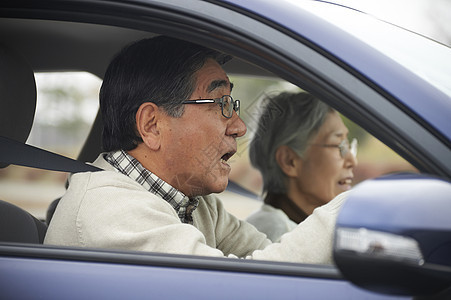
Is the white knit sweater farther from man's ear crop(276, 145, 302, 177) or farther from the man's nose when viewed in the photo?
man's ear crop(276, 145, 302, 177)

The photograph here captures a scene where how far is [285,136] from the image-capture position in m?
3.35

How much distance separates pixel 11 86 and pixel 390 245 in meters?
1.29

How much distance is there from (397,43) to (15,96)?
1.08 m

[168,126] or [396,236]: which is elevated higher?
[168,126]

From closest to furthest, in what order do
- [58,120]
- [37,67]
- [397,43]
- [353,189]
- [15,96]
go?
1. [353,189]
2. [397,43]
3. [15,96]
4. [37,67]
5. [58,120]

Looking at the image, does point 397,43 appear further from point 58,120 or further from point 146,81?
point 58,120

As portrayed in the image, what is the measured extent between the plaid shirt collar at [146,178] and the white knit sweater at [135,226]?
0.13 feet

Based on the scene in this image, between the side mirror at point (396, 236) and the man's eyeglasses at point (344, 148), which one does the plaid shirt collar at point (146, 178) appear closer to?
the side mirror at point (396, 236)

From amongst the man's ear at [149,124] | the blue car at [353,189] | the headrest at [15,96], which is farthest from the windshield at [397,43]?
the headrest at [15,96]

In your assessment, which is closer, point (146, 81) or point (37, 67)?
point (146, 81)

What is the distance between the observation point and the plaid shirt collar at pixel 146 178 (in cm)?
190

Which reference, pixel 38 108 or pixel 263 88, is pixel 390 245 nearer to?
pixel 38 108

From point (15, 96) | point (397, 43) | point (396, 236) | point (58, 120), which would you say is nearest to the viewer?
point (396, 236)

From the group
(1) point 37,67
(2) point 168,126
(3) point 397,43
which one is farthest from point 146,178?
(3) point 397,43
